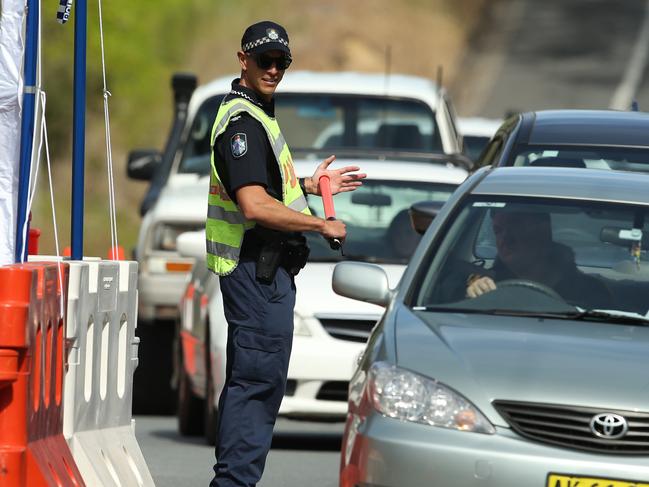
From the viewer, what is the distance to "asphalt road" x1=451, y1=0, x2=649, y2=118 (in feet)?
159

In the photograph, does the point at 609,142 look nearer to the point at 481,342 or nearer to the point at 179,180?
the point at 481,342

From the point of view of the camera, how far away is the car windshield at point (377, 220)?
474 inches

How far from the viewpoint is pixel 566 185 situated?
7.92m

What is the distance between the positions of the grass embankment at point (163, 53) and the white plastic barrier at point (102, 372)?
17300mm

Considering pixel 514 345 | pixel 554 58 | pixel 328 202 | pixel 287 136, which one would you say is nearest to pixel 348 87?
pixel 287 136

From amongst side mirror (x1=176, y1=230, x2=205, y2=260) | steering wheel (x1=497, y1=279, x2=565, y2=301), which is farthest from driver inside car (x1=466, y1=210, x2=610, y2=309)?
side mirror (x1=176, y1=230, x2=205, y2=260)

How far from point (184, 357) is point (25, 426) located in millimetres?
6252

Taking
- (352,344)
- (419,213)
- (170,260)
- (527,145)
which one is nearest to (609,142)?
(527,145)

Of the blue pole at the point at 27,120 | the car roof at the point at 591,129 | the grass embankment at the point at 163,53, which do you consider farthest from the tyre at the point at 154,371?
the grass embankment at the point at 163,53

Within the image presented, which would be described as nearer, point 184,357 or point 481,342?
point 481,342

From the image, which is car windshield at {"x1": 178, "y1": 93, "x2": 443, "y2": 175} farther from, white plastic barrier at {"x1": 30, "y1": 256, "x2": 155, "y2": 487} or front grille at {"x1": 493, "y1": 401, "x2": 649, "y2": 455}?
front grille at {"x1": 493, "y1": 401, "x2": 649, "y2": 455}

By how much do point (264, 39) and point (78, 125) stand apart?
0.76 m

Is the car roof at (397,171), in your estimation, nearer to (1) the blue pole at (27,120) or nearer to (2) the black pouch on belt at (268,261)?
(2) the black pouch on belt at (268,261)

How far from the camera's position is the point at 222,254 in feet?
25.0
